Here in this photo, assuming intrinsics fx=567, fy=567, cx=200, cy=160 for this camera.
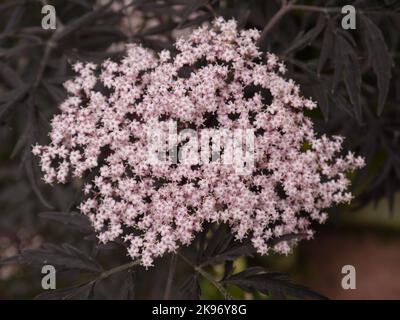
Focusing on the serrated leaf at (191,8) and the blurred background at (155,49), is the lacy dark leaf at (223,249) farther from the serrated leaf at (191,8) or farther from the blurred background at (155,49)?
the serrated leaf at (191,8)

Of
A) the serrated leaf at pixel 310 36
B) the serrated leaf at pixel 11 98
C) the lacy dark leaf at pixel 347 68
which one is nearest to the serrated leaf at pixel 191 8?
the serrated leaf at pixel 310 36

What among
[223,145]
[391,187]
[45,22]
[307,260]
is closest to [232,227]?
[223,145]

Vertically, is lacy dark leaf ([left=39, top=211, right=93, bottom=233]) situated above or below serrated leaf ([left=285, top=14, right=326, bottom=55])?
below

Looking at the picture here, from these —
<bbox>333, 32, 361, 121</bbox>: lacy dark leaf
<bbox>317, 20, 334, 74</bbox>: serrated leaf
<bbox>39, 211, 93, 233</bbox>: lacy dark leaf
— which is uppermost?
A: <bbox>317, 20, 334, 74</bbox>: serrated leaf

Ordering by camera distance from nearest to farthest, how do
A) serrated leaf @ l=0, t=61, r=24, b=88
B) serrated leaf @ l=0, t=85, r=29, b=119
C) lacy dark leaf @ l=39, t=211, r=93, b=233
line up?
lacy dark leaf @ l=39, t=211, r=93, b=233 < serrated leaf @ l=0, t=85, r=29, b=119 < serrated leaf @ l=0, t=61, r=24, b=88

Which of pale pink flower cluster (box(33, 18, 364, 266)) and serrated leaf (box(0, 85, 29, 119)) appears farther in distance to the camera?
serrated leaf (box(0, 85, 29, 119))

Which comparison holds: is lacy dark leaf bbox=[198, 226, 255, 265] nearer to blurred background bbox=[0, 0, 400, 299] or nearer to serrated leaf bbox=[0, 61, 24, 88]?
blurred background bbox=[0, 0, 400, 299]

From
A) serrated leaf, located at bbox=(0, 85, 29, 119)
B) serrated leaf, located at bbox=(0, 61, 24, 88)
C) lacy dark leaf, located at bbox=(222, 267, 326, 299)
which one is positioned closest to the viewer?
lacy dark leaf, located at bbox=(222, 267, 326, 299)

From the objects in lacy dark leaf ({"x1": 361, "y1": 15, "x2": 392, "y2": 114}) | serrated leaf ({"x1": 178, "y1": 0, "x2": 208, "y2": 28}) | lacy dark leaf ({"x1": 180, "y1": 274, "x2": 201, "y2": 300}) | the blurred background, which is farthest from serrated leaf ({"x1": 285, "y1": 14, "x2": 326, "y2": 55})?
lacy dark leaf ({"x1": 180, "y1": 274, "x2": 201, "y2": 300})
